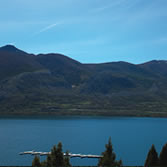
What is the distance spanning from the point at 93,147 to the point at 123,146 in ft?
42.0

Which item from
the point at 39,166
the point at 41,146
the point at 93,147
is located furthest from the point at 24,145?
the point at 39,166

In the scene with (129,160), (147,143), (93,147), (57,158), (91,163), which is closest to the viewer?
(57,158)

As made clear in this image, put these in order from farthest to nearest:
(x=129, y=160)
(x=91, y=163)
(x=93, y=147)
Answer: (x=93, y=147) → (x=129, y=160) → (x=91, y=163)

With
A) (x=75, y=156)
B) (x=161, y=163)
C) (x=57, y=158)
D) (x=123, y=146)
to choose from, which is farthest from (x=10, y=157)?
(x=161, y=163)

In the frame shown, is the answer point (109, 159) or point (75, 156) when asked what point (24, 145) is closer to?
point (75, 156)

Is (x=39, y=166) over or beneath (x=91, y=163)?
over

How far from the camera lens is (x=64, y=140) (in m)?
125

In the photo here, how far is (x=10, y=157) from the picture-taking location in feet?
285

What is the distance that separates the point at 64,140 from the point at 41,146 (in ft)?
60.9


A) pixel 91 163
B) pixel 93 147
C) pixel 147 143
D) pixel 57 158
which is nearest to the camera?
pixel 57 158

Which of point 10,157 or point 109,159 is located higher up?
point 109,159

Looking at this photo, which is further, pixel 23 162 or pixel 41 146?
pixel 41 146

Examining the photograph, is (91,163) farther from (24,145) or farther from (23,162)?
(24,145)

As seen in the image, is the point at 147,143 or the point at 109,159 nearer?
the point at 109,159
